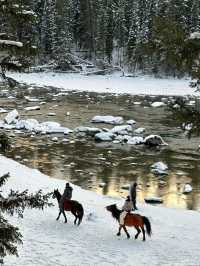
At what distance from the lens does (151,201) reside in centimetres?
2542

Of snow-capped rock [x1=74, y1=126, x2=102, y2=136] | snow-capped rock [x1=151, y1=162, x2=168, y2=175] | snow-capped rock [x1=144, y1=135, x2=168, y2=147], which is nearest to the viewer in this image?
snow-capped rock [x1=151, y1=162, x2=168, y2=175]

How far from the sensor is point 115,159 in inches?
1345

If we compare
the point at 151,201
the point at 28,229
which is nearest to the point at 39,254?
the point at 28,229

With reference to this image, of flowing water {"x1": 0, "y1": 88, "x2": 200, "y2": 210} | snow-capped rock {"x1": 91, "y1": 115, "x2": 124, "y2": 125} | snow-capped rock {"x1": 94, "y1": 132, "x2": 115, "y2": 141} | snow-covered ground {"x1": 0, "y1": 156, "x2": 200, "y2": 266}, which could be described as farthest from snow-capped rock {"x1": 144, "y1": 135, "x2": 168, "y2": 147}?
snow-covered ground {"x1": 0, "y1": 156, "x2": 200, "y2": 266}

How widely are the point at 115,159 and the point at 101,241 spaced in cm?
1745

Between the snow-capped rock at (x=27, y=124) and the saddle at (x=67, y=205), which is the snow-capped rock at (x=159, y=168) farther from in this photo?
the snow-capped rock at (x=27, y=124)

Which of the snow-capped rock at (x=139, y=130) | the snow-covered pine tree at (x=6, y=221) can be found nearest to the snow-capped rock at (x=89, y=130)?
the snow-capped rock at (x=139, y=130)

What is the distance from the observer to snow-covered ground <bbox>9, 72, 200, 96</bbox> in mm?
76000

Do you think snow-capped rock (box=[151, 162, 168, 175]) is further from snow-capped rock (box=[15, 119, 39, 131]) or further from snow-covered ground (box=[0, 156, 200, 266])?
snow-capped rock (box=[15, 119, 39, 131])

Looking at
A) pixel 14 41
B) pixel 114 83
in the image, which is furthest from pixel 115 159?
pixel 114 83

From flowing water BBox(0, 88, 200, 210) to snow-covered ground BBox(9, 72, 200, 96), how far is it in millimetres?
22852

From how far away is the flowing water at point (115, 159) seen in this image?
2778 cm

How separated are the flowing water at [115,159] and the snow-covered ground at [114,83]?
2285 cm

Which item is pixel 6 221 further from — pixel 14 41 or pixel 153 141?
pixel 153 141
